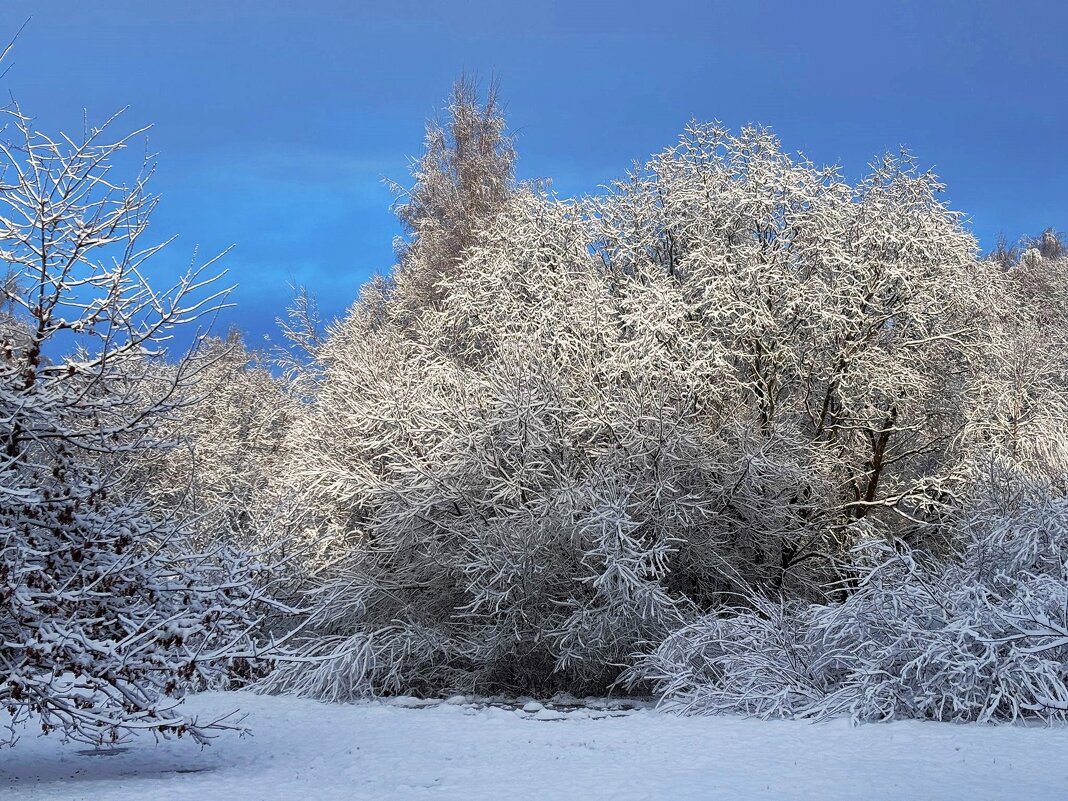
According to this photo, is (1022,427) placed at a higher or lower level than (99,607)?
higher

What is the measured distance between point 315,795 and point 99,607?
187 centimetres

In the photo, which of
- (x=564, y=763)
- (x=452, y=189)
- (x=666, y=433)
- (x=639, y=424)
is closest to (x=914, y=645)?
(x=564, y=763)

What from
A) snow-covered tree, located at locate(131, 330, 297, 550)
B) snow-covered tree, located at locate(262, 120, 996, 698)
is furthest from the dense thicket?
snow-covered tree, located at locate(131, 330, 297, 550)

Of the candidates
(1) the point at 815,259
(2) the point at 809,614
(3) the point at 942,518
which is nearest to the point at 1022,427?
(3) the point at 942,518

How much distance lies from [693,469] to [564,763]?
5.65 meters

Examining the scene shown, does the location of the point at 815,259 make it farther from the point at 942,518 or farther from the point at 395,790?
the point at 395,790

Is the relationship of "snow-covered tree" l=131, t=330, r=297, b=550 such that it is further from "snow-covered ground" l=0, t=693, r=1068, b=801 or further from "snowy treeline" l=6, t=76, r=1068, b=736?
"snow-covered ground" l=0, t=693, r=1068, b=801

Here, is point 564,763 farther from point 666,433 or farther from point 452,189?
point 452,189

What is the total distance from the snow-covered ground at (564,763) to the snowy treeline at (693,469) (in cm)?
A: 101

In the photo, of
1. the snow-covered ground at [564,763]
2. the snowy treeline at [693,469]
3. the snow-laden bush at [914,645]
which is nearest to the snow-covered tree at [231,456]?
the snowy treeline at [693,469]

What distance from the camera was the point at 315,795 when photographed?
625cm

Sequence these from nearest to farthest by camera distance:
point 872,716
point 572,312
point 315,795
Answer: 1. point 315,795
2. point 872,716
3. point 572,312

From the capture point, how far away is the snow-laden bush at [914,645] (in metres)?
8.32

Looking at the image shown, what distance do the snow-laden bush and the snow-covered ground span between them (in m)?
0.47
